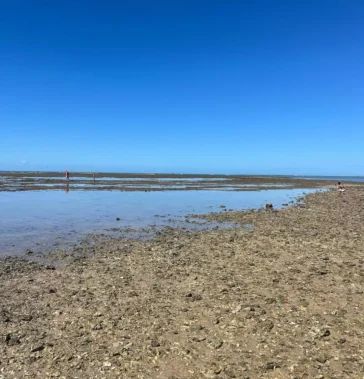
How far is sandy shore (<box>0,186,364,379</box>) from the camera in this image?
19.4 feet

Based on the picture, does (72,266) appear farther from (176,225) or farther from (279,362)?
(176,225)

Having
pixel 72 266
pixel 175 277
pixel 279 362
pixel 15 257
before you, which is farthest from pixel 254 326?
pixel 15 257

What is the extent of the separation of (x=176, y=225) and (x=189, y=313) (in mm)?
13198

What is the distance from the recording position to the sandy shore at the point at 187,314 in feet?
19.4

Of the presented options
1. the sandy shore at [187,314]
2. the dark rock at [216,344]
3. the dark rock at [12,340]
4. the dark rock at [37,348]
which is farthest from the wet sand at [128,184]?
the dark rock at [216,344]

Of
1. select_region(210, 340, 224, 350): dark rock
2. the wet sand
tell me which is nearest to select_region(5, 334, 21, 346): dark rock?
select_region(210, 340, 224, 350): dark rock

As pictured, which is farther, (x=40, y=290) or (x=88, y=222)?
(x=88, y=222)

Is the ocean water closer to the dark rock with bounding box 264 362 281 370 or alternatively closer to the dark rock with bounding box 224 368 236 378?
the dark rock with bounding box 224 368 236 378

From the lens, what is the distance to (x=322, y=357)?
6051 millimetres

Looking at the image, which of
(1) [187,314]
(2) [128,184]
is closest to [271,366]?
(1) [187,314]

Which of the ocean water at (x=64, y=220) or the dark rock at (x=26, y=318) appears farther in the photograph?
the ocean water at (x=64, y=220)

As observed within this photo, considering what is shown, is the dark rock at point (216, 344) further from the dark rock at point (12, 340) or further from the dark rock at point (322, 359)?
the dark rock at point (12, 340)

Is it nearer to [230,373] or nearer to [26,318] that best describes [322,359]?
[230,373]

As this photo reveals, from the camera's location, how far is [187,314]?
8.00 m
